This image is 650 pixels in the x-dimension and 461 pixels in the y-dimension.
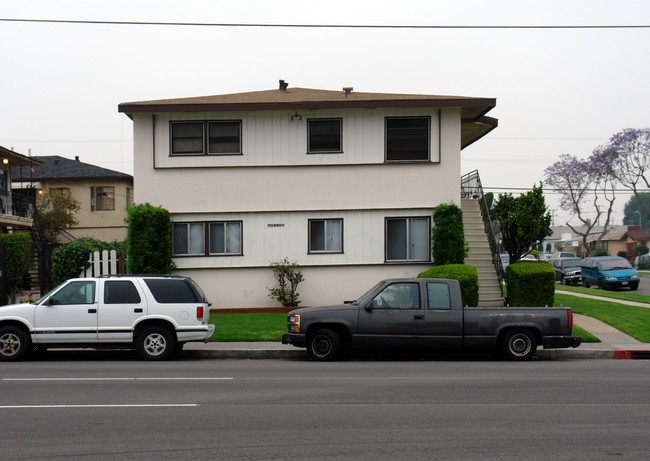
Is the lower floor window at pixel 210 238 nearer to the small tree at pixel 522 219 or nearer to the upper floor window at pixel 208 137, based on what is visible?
the upper floor window at pixel 208 137

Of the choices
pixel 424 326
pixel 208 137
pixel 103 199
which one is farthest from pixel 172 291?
pixel 103 199

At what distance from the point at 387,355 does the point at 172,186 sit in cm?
1018

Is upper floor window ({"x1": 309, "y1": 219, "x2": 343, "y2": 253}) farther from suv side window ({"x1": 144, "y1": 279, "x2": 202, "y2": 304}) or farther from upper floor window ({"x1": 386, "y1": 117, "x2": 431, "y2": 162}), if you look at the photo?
suv side window ({"x1": 144, "y1": 279, "x2": 202, "y2": 304})

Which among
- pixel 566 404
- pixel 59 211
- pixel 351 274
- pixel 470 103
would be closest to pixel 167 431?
pixel 566 404

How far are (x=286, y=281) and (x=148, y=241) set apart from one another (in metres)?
4.41

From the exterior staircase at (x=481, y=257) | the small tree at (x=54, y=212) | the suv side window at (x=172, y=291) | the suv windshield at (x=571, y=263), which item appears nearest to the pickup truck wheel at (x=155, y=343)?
the suv side window at (x=172, y=291)

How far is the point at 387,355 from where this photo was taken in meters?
15.2

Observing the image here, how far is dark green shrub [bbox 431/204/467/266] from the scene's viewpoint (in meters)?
21.5

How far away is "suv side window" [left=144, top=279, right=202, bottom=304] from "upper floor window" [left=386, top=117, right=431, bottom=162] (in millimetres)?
9939

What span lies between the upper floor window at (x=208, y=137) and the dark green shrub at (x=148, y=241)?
2238 millimetres

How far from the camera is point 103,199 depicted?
46.2 meters

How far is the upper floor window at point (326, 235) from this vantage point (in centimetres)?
2225

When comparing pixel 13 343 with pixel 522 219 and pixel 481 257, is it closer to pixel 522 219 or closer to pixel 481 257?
pixel 481 257

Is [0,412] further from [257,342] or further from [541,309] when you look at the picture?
[541,309]
